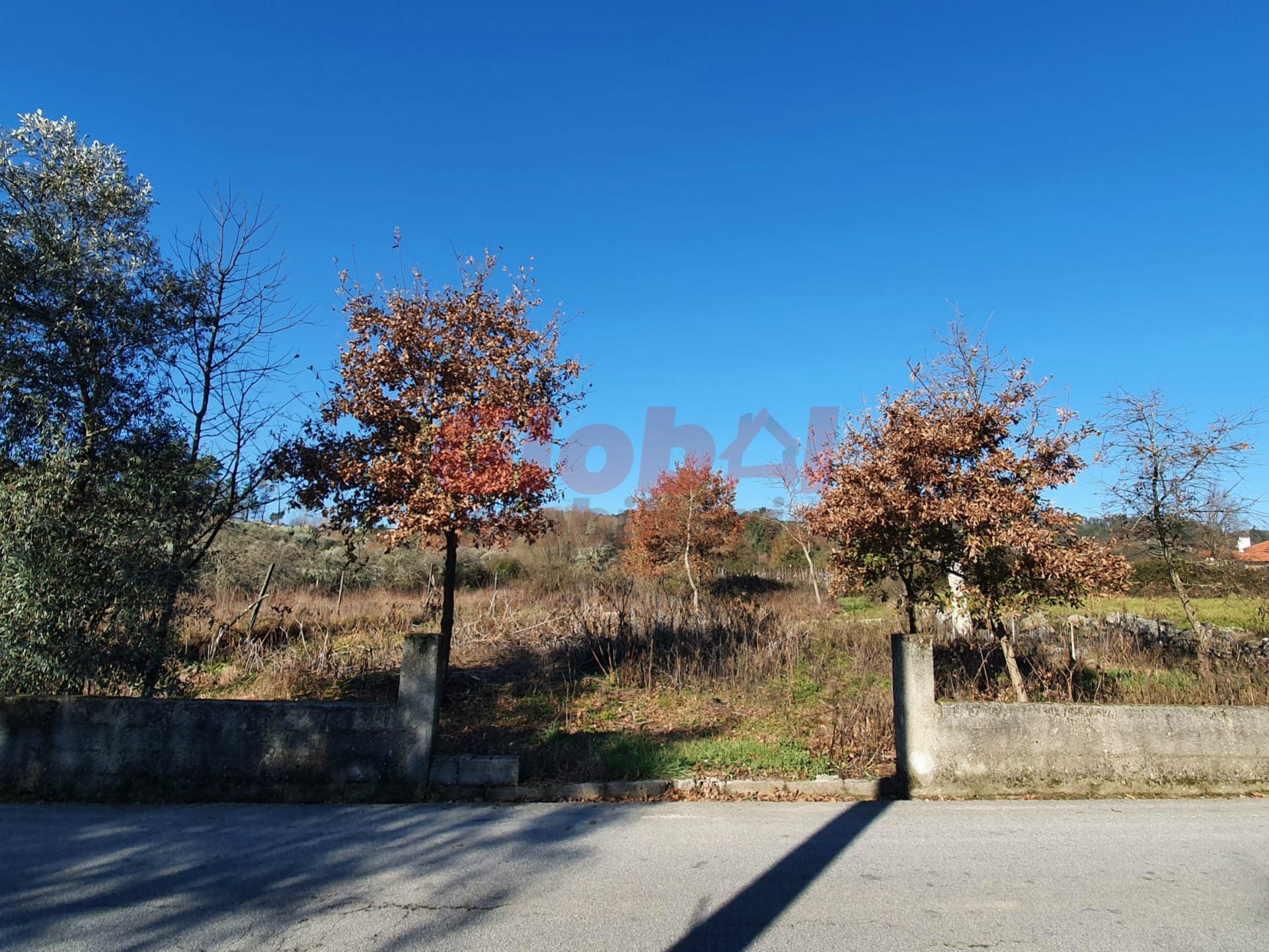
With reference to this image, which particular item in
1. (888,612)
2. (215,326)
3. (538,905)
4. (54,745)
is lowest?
(538,905)

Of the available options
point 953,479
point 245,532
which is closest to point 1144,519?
point 953,479

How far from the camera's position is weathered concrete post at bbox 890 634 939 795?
6.70m

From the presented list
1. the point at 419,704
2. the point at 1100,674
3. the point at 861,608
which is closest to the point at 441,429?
the point at 419,704

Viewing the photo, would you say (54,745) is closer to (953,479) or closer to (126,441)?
(126,441)

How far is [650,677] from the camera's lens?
11.0 m

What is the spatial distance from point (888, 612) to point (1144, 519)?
766 centimetres

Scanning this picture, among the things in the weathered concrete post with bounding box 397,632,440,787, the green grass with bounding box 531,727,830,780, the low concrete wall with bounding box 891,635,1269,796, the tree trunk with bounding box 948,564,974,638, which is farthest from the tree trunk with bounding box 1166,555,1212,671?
the weathered concrete post with bounding box 397,632,440,787

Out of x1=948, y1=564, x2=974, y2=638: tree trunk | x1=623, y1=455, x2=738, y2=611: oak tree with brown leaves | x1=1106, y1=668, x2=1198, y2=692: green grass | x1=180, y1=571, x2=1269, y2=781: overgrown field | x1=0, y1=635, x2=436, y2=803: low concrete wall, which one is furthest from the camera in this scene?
x1=623, y1=455, x2=738, y2=611: oak tree with brown leaves

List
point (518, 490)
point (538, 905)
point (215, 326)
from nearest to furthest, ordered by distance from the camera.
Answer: point (538, 905)
point (518, 490)
point (215, 326)

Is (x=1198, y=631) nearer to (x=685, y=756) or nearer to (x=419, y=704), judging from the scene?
(x=685, y=756)

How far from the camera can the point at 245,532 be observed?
87.2ft

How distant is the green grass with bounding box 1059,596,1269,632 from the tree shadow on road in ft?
31.2

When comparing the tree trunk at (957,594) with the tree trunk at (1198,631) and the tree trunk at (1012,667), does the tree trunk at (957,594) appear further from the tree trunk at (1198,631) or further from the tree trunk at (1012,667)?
the tree trunk at (1198,631)

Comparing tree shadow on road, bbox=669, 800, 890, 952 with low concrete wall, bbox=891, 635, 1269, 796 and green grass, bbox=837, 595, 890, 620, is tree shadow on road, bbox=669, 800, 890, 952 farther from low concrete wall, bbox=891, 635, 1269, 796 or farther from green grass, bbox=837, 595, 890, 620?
green grass, bbox=837, 595, 890, 620
